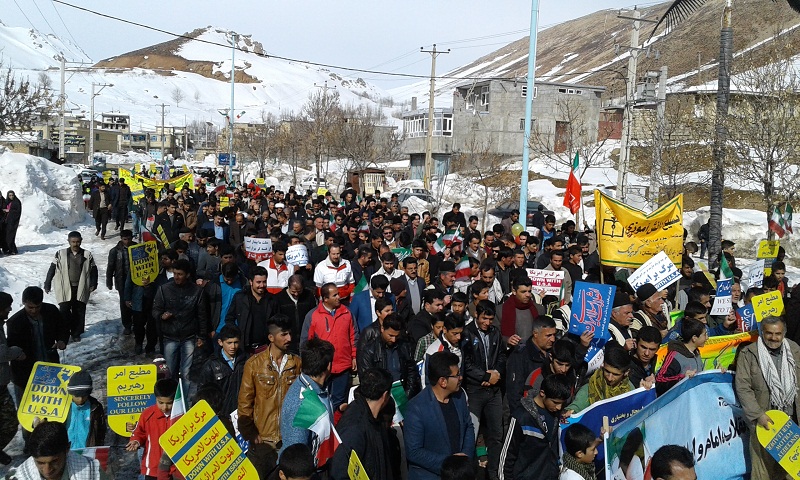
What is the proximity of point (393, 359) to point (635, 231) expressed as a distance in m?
4.65

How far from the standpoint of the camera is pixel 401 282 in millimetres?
8727

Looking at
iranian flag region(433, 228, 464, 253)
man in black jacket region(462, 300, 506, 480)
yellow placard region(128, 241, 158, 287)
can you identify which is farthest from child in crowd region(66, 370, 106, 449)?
iranian flag region(433, 228, 464, 253)

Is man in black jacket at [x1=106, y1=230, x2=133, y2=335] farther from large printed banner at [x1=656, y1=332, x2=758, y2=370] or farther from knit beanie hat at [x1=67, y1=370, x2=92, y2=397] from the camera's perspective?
large printed banner at [x1=656, y1=332, x2=758, y2=370]

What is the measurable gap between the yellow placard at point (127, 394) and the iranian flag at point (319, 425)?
1.88 metres

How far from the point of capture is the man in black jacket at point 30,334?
7.06 meters

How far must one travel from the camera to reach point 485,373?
659 centimetres

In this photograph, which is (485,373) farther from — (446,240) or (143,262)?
(446,240)

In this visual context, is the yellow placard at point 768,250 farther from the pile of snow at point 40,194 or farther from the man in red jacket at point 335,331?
the pile of snow at point 40,194

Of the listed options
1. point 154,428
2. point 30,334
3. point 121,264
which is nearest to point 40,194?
point 121,264

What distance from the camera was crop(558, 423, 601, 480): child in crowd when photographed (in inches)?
185

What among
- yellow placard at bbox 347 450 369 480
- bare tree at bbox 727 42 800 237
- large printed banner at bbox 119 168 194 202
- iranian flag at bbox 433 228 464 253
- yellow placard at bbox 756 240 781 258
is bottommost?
yellow placard at bbox 347 450 369 480

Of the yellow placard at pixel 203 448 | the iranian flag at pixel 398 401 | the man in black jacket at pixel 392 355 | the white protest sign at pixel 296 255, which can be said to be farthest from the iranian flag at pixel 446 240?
the yellow placard at pixel 203 448

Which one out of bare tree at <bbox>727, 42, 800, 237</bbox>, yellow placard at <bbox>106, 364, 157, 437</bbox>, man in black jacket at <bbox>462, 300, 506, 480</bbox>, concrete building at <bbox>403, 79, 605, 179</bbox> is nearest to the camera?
yellow placard at <bbox>106, 364, 157, 437</bbox>

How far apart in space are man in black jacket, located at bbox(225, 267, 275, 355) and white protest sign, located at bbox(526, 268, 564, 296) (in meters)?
3.65
